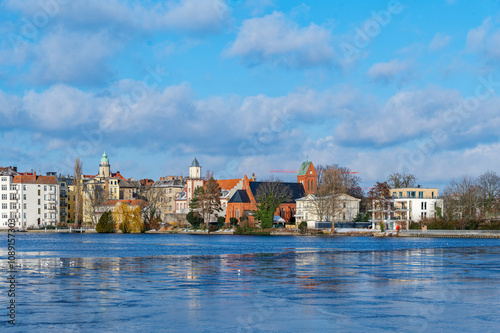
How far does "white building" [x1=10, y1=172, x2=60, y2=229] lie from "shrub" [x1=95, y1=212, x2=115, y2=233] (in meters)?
26.0

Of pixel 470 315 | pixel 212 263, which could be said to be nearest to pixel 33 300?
pixel 470 315

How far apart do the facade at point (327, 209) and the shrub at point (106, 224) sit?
39.3 meters

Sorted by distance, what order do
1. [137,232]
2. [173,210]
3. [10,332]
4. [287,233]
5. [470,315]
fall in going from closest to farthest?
[10,332], [470,315], [287,233], [137,232], [173,210]

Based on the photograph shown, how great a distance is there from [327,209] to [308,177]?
1720 inches

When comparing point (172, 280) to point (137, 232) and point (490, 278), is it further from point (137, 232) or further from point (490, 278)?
point (137, 232)

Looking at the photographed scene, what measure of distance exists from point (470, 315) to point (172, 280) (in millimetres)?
14177

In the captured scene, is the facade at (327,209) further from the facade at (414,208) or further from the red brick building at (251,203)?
the facade at (414,208)

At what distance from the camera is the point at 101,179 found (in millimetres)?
198125

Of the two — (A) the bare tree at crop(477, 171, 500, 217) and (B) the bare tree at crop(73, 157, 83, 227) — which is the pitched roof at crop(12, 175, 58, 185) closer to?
(B) the bare tree at crop(73, 157, 83, 227)

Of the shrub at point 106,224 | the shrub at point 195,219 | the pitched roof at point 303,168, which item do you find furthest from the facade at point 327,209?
the shrub at point 106,224

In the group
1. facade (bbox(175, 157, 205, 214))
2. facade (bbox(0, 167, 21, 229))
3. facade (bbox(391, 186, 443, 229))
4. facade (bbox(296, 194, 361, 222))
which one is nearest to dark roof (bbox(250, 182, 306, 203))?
facade (bbox(296, 194, 361, 222))

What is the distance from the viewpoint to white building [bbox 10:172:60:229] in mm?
148875

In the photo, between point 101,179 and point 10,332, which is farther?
point 101,179

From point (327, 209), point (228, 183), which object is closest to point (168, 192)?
point (228, 183)
